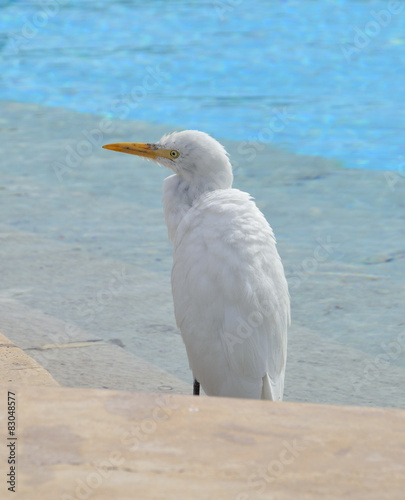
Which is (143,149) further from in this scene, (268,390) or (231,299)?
(268,390)

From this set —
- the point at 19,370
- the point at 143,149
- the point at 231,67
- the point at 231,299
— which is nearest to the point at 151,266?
the point at 143,149

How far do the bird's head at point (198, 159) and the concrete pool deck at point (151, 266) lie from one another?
0.79m

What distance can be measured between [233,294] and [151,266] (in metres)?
2.12

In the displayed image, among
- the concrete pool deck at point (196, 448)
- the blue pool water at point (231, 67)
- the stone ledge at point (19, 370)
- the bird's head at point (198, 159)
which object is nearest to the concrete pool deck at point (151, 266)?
the stone ledge at point (19, 370)

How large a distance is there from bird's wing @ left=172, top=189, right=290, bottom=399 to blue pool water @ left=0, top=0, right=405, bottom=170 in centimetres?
435

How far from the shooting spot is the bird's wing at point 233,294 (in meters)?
2.30

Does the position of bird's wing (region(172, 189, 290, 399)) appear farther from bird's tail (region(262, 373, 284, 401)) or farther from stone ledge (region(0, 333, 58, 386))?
stone ledge (region(0, 333, 58, 386))

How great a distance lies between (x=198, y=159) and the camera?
9.38 feet

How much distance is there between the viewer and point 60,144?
6992mm

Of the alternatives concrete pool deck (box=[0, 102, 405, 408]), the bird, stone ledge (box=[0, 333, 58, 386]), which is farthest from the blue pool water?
stone ledge (box=[0, 333, 58, 386])

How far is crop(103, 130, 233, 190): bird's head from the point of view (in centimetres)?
284

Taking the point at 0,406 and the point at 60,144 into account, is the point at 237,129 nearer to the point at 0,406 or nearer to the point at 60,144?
the point at 60,144

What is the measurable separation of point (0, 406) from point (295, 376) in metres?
1.88

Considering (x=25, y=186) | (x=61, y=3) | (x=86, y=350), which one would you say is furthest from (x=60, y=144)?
(x=61, y=3)
